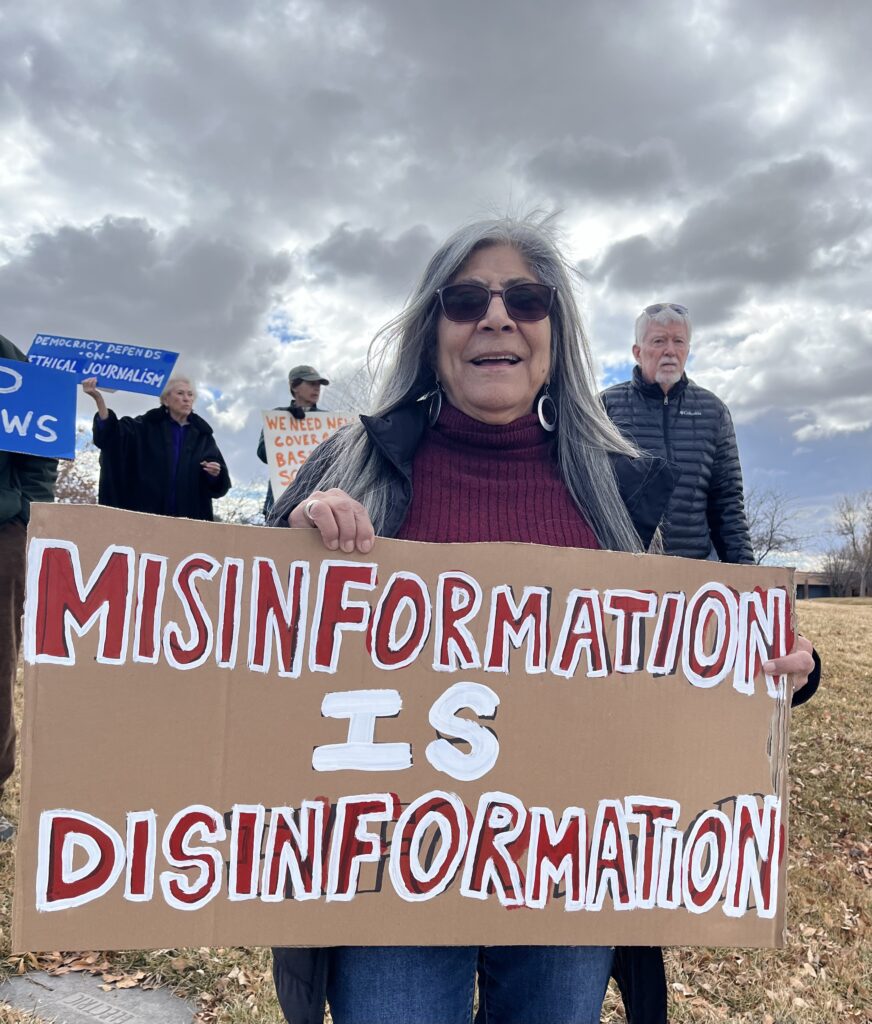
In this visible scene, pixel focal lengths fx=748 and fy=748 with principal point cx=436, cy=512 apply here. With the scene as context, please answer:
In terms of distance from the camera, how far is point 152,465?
570 centimetres

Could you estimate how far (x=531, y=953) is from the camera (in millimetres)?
1532

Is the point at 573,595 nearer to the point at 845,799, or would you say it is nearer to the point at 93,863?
the point at 93,863

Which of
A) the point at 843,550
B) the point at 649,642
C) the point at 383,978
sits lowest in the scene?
the point at 383,978

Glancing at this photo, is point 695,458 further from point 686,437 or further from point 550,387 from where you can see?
point 550,387

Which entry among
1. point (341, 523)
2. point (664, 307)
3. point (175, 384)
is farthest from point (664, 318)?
point (175, 384)

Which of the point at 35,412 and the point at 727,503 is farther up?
the point at 35,412

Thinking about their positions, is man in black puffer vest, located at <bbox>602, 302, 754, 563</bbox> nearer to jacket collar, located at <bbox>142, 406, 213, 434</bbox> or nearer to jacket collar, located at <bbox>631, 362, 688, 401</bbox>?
jacket collar, located at <bbox>631, 362, 688, 401</bbox>

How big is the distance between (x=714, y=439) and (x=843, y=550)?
65654mm

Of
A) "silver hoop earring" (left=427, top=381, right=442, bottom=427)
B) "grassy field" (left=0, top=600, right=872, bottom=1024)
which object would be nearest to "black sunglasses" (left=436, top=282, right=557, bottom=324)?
"silver hoop earring" (left=427, top=381, right=442, bottom=427)

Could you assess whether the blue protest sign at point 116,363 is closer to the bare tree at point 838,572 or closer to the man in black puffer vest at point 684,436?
the man in black puffer vest at point 684,436

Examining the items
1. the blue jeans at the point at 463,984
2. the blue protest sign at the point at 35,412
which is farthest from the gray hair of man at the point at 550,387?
the blue protest sign at the point at 35,412

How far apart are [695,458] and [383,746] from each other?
290 cm

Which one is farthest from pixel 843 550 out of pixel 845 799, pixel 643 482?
pixel 643 482

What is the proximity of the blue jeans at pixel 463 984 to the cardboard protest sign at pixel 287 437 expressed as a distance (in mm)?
5474
